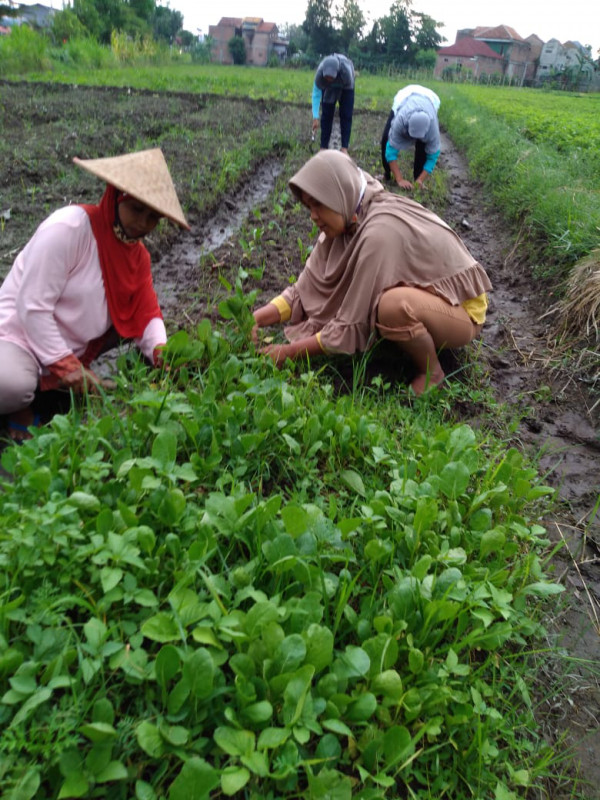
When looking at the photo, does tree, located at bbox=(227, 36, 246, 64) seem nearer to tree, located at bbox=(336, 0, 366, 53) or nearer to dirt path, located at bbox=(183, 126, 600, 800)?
tree, located at bbox=(336, 0, 366, 53)

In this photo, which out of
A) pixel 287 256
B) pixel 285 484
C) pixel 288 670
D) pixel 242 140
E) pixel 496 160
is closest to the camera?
pixel 288 670

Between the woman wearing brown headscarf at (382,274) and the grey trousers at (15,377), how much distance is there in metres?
1.00

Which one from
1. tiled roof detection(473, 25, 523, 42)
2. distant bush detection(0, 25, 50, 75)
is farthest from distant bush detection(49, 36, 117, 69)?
tiled roof detection(473, 25, 523, 42)

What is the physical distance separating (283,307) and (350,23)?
50033 millimetres

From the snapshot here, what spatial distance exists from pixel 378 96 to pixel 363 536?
685 inches

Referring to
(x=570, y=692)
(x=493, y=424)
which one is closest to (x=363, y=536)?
(x=570, y=692)

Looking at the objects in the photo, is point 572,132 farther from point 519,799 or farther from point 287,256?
point 519,799

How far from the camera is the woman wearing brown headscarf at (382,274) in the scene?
8.46 feet

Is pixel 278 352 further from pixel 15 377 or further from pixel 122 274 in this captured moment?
pixel 15 377

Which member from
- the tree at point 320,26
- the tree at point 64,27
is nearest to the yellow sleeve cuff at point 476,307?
the tree at point 64,27

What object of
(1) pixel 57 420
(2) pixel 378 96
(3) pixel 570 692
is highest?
(2) pixel 378 96

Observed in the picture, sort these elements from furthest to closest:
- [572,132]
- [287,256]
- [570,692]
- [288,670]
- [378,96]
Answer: [378,96]
[572,132]
[287,256]
[570,692]
[288,670]

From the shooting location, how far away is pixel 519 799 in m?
1.29

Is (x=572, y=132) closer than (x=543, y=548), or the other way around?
(x=543, y=548)
